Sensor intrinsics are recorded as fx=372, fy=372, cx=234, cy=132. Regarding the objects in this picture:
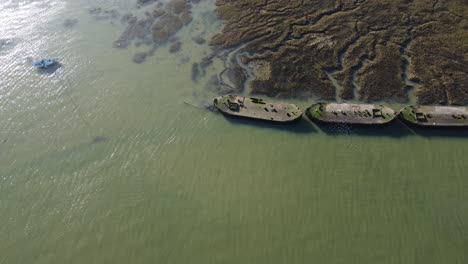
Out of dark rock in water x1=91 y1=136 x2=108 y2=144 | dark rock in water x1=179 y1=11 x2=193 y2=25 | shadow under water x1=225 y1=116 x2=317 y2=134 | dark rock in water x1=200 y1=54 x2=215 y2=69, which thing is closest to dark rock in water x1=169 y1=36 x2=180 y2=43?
dark rock in water x1=179 y1=11 x2=193 y2=25

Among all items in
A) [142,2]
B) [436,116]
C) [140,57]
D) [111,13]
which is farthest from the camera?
[142,2]

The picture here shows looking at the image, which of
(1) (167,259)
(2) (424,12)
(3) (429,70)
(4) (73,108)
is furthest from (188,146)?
(2) (424,12)

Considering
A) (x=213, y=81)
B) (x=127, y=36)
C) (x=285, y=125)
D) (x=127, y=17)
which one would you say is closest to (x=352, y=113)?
(x=285, y=125)

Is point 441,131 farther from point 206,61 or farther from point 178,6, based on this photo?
point 178,6

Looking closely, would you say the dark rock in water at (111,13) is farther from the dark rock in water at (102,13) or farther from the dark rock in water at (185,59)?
the dark rock in water at (185,59)

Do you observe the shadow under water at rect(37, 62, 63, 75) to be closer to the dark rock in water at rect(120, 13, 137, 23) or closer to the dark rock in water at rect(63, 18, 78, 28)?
the dark rock in water at rect(63, 18, 78, 28)

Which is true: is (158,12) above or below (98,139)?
above

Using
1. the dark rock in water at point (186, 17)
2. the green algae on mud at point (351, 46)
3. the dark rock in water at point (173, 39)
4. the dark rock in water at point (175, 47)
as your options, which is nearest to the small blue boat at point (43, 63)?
the dark rock in water at point (175, 47)
